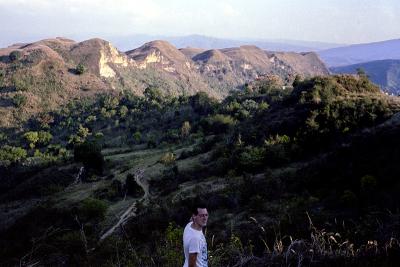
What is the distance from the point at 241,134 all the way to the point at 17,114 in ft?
271

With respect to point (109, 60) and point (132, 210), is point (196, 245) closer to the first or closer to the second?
point (132, 210)

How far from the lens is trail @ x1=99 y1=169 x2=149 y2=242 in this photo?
23.8 m

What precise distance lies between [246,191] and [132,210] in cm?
907

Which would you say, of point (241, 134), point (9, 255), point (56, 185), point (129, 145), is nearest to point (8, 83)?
point (129, 145)

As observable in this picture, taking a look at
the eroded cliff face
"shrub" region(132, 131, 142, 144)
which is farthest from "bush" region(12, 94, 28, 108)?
"shrub" region(132, 131, 142, 144)

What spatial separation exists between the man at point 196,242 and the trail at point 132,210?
13281 millimetres

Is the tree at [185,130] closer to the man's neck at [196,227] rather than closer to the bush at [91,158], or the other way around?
the bush at [91,158]

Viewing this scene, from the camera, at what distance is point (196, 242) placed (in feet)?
21.2

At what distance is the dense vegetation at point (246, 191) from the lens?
8891 mm

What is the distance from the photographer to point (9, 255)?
20.8 metres

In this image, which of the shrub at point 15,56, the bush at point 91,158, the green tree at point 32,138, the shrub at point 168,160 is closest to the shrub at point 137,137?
the bush at point 91,158

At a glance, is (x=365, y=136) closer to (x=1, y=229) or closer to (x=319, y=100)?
(x=319, y=100)

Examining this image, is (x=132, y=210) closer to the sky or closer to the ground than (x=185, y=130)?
closer to the sky

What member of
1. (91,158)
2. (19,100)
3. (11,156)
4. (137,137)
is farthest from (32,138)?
(91,158)
